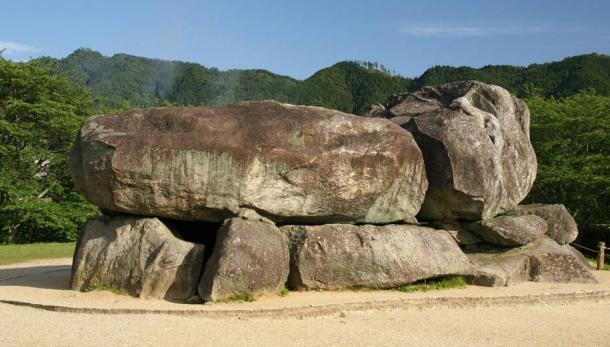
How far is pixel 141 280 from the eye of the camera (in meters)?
11.4

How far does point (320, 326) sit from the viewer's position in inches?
378

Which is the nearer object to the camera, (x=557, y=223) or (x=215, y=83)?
(x=557, y=223)

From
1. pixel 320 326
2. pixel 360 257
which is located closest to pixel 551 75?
pixel 360 257

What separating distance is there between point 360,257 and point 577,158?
1698 centimetres

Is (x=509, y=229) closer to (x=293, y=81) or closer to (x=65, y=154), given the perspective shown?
(x=65, y=154)

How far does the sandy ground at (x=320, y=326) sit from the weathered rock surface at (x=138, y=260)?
382mm

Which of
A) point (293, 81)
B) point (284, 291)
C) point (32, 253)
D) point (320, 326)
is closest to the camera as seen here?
point (320, 326)

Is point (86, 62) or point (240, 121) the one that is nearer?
point (240, 121)

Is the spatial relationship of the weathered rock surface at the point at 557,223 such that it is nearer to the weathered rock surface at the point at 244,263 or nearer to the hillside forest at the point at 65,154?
the weathered rock surface at the point at 244,263

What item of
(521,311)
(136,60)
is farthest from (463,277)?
(136,60)

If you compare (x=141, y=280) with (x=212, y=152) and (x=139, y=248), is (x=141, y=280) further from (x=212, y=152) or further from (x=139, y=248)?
(x=212, y=152)

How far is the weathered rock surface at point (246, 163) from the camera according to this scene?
1171 cm

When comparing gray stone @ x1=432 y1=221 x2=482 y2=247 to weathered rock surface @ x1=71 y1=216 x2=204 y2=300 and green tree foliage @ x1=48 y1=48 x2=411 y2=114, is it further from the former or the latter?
green tree foliage @ x1=48 y1=48 x2=411 y2=114

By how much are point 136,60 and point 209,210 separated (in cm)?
9628
